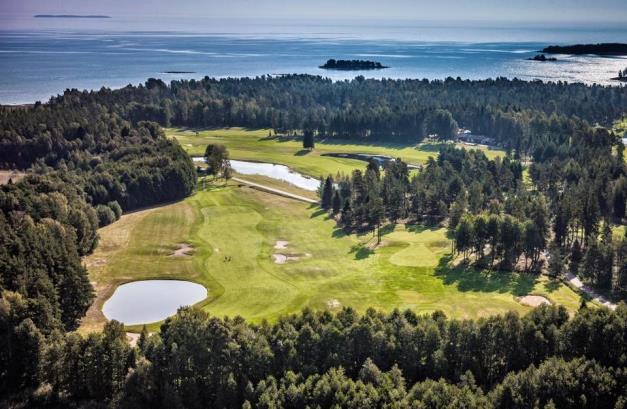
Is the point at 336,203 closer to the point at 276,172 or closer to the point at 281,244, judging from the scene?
the point at 281,244

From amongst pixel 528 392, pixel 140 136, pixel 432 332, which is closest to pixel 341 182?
pixel 140 136

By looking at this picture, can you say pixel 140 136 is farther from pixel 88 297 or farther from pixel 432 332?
pixel 432 332

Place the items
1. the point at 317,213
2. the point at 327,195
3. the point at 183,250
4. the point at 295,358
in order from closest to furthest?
the point at 295,358
the point at 183,250
the point at 317,213
the point at 327,195

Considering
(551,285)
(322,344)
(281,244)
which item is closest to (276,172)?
(281,244)

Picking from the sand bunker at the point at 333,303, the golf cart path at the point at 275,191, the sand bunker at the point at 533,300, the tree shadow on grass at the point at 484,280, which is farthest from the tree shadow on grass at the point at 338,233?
the sand bunker at the point at 533,300

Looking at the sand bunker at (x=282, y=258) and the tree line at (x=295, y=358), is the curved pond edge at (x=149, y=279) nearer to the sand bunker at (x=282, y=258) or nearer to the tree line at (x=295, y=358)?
the sand bunker at (x=282, y=258)

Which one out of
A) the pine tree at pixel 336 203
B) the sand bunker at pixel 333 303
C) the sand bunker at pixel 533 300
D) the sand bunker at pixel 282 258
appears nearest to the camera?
the sand bunker at pixel 533 300

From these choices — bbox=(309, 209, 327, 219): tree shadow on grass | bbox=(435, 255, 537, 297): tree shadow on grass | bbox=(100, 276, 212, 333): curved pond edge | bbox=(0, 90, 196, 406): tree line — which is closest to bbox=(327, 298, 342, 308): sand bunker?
bbox=(100, 276, 212, 333): curved pond edge
